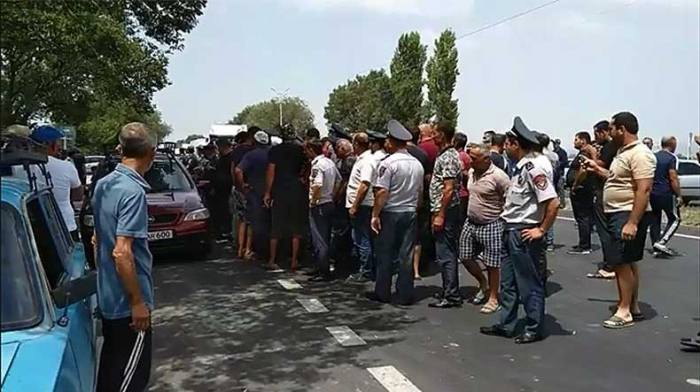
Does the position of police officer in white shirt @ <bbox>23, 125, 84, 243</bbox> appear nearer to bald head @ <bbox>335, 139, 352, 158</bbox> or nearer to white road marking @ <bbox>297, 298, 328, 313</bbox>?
white road marking @ <bbox>297, 298, 328, 313</bbox>

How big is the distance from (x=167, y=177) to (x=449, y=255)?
5222 millimetres

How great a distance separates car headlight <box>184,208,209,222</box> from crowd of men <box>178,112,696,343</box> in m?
0.58

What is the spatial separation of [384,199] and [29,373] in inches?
192

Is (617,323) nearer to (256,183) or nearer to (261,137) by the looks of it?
(256,183)

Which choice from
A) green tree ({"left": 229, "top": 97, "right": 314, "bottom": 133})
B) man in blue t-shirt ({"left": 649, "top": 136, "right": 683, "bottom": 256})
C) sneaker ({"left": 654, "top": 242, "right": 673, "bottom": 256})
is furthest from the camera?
green tree ({"left": 229, "top": 97, "right": 314, "bottom": 133})

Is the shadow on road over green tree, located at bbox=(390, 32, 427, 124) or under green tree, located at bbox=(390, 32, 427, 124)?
under

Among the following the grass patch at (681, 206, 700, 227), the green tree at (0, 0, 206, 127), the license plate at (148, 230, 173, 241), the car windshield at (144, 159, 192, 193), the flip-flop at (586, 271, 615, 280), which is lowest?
the flip-flop at (586, 271, 615, 280)

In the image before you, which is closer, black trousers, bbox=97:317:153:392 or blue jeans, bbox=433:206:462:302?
black trousers, bbox=97:317:153:392

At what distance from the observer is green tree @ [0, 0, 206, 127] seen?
473 cm

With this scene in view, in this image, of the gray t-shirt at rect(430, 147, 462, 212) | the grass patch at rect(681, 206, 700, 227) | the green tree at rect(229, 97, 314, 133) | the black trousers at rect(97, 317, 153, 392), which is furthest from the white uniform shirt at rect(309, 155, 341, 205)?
the green tree at rect(229, 97, 314, 133)

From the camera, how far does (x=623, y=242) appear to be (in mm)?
6160

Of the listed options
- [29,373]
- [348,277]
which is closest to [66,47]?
[348,277]

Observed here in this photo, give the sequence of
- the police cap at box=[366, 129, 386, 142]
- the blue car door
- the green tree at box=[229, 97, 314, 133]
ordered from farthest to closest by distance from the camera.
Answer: the green tree at box=[229, 97, 314, 133]
the police cap at box=[366, 129, 386, 142]
the blue car door

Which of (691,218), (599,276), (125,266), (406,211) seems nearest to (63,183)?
(406,211)
